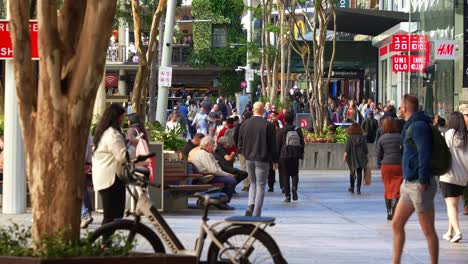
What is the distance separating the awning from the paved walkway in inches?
749

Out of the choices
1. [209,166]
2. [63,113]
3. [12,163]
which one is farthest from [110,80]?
[63,113]

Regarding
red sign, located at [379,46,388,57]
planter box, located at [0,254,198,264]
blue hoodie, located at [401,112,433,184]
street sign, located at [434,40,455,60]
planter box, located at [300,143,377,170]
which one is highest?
red sign, located at [379,46,388,57]

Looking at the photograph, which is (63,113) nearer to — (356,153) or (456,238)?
(456,238)

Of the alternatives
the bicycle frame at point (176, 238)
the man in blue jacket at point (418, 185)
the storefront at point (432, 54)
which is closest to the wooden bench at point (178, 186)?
the man in blue jacket at point (418, 185)

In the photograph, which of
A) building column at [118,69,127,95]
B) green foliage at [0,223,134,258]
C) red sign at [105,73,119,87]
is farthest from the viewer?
building column at [118,69,127,95]

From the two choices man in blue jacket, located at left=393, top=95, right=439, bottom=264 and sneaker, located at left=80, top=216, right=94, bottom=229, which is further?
sneaker, located at left=80, top=216, right=94, bottom=229

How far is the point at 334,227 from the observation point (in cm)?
1869

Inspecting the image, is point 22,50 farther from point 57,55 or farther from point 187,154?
point 187,154

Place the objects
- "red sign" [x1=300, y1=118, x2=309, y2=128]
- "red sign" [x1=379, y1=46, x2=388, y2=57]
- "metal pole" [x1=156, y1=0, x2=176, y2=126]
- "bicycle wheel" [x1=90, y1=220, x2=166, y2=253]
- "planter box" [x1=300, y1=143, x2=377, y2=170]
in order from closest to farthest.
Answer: "bicycle wheel" [x1=90, y1=220, x2=166, y2=253], "metal pole" [x1=156, y1=0, x2=176, y2=126], "planter box" [x1=300, y1=143, x2=377, y2=170], "red sign" [x1=300, y1=118, x2=309, y2=128], "red sign" [x1=379, y1=46, x2=388, y2=57]

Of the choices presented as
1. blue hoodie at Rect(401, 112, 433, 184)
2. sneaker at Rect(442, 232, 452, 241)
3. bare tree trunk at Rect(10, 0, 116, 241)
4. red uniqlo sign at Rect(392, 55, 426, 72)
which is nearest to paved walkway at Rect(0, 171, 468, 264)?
sneaker at Rect(442, 232, 452, 241)

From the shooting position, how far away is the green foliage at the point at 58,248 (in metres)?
9.62

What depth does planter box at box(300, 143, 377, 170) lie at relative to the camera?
36406 millimetres

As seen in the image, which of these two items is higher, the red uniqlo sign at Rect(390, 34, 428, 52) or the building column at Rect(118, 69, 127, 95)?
the red uniqlo sign at Rect(390, 34, 428, 52)

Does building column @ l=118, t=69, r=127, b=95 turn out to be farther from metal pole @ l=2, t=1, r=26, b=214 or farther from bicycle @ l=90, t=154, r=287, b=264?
bicycle @ l=90, t=154, r=287, b=264
